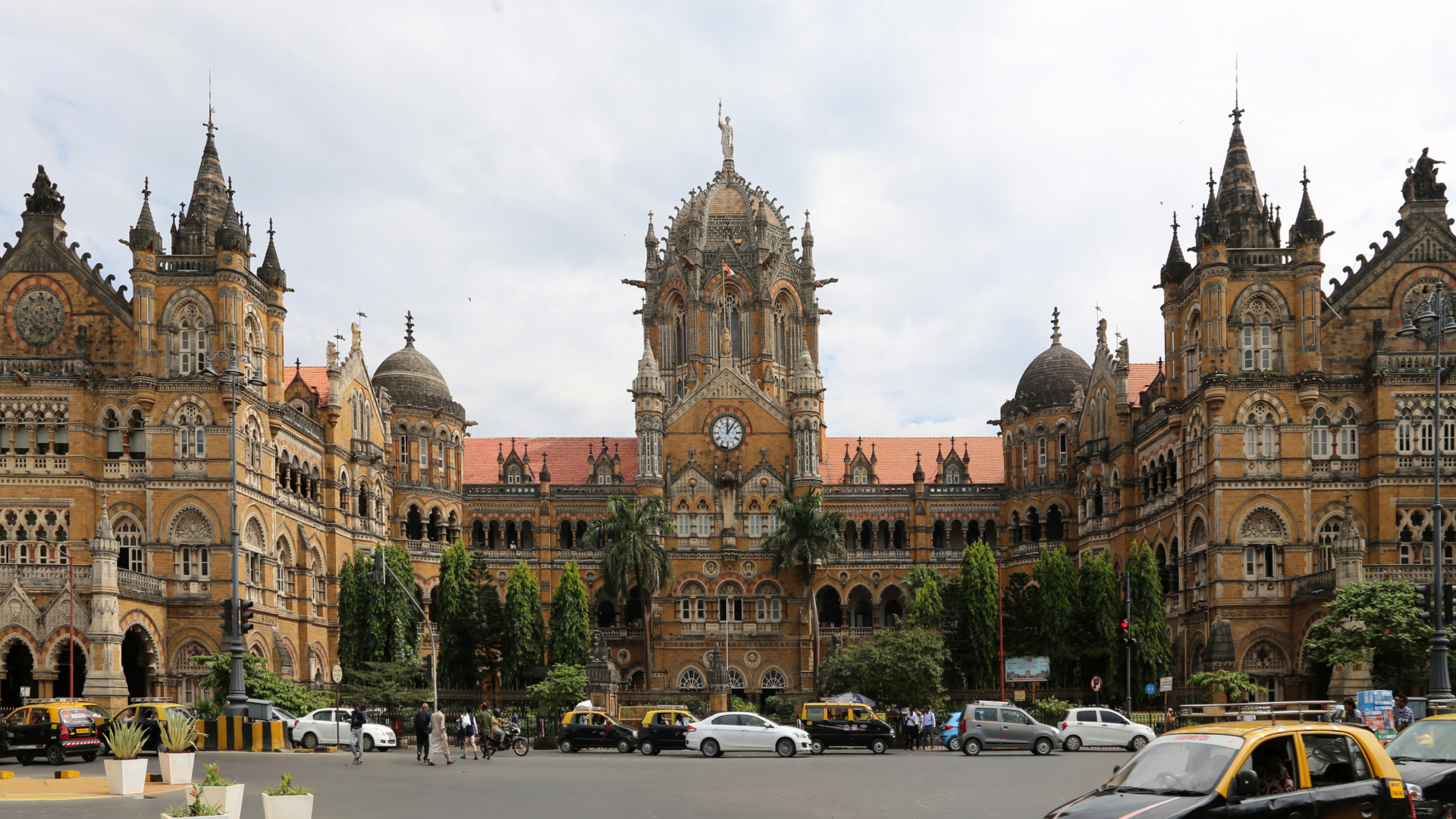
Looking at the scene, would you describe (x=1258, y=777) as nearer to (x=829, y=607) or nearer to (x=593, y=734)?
(x=593, y=734)

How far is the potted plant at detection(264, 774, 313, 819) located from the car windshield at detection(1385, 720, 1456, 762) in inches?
634

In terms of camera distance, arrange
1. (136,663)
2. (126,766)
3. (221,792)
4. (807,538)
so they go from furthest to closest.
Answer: (807,538)
(136,663)
(126,766)
(221,792)

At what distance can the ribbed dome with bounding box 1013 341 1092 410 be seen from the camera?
86000 mm

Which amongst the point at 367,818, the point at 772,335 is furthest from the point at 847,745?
the point at 772,335

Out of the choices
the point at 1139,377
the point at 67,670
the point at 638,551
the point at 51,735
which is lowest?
the point at 67,670

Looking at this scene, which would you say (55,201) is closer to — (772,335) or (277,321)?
(277,321)

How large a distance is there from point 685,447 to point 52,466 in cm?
3553

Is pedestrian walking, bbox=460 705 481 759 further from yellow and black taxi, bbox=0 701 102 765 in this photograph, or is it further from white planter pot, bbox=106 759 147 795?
white planter pot, bbox=106 759 147 795

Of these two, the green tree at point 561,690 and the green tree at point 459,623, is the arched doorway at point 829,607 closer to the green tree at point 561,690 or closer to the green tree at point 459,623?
the green tree at point 459,623

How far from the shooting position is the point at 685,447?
8600cm

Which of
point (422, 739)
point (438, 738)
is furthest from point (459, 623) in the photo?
point (438, 738)

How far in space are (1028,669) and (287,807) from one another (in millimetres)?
49163

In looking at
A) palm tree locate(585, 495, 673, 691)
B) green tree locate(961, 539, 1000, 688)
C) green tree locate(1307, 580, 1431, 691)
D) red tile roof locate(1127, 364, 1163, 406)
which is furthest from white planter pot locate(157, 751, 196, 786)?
red tile roof locate(1127, 364, 1163, 406)

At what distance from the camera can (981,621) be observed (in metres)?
68.2
